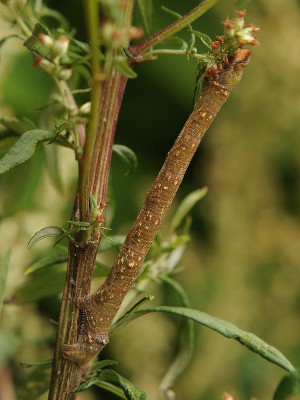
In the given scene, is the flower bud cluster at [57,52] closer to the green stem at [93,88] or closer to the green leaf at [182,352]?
the green stem at [93,88]

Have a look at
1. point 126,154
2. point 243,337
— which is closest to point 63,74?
point 126,154

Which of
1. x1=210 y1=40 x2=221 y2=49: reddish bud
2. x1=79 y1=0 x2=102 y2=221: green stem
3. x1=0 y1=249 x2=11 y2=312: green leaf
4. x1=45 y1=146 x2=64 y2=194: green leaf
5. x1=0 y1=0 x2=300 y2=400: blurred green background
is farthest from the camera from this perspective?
x1=0 y1=0 x2=300 y2=400: blurred green background

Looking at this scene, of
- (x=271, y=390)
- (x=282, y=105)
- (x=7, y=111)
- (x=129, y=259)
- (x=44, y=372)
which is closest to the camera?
(x=129, y=259)

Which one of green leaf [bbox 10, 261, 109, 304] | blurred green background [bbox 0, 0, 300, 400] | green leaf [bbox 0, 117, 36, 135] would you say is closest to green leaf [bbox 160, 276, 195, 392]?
green leaf [bbox 10, 261, 109, 304]

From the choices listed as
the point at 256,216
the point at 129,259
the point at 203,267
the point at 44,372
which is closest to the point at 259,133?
the point at 256,216

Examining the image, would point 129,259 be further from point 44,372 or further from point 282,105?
point 282,105

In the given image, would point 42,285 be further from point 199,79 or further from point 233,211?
point 233,211

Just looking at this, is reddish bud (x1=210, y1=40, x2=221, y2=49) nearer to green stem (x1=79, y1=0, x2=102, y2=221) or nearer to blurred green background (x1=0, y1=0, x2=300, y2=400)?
green stem (x1=79, y1=0, x2=102, y2=221)
